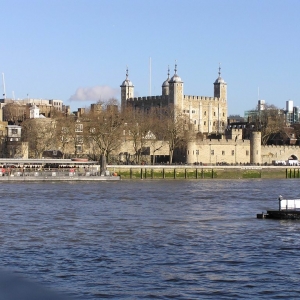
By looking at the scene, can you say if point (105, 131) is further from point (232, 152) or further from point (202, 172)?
point (232, 152)

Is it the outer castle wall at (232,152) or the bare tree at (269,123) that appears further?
the bare tree at (269,123)

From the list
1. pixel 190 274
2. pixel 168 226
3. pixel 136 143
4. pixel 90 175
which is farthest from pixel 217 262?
pixel 136 143

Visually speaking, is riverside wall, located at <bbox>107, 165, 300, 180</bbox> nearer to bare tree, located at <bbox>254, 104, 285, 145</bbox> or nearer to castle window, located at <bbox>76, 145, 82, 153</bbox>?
castle window, located at <bbox>76, 145, 82, 153</bbox>

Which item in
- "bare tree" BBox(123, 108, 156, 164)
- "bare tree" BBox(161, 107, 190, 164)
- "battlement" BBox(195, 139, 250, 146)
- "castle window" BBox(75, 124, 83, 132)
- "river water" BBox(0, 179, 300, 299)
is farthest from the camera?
"battlement" BBox(195, 139, 250, 146)

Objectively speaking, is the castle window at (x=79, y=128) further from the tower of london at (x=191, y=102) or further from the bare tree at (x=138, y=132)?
the tower of london at (x=191, y=102)

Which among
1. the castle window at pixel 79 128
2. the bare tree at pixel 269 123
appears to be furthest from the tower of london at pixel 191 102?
the castle window at pixel 79 128

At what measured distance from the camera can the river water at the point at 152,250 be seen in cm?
1675

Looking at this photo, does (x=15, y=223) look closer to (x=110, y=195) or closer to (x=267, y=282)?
(x=267, y=282)

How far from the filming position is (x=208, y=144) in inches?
3378

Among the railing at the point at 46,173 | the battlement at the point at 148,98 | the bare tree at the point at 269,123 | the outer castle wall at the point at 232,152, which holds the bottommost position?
the railing at the point at 46,173

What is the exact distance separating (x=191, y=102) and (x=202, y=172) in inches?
1705

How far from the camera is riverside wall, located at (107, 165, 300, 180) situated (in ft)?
240

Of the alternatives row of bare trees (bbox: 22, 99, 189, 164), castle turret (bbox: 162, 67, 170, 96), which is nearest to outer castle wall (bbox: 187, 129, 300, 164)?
row of bare trees (bbox: 22, 99, 189, 164)

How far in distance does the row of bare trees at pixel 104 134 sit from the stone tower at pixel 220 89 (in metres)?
38.1
